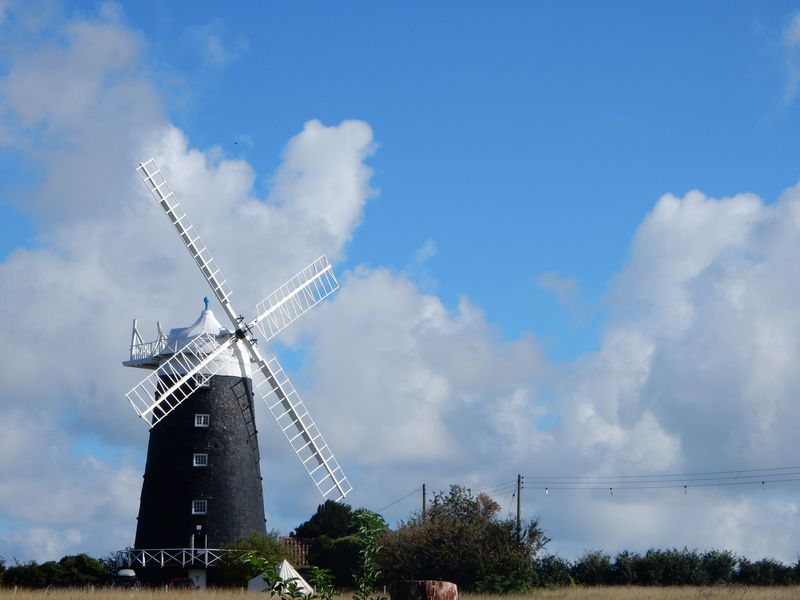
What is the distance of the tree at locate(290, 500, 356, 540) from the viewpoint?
6266 cm

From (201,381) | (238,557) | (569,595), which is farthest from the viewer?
(201,381)

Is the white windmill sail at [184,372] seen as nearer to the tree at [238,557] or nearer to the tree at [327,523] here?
the tree at [238,557]

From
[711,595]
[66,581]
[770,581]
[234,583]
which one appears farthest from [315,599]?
[770,581]

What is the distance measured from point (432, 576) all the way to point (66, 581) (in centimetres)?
1232

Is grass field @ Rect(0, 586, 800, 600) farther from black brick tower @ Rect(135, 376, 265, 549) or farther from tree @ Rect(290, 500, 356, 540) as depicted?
tree @ Rect(290, 500, 356, 540)

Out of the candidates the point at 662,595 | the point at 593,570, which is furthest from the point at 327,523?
the point at 662,595

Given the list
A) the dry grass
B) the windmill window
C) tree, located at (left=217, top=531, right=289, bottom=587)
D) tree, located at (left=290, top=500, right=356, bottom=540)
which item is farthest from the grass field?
tree, located at (left=290, top=500, right=356, bottom=540)

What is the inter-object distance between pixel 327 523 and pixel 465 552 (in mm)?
26503

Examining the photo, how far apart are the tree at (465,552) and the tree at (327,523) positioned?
74.1 feet

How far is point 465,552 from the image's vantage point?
125 ft

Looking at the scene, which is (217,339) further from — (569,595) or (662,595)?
(662,595)

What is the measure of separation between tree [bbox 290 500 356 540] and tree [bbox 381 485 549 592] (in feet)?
74.1

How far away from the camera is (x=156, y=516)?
37.7 m

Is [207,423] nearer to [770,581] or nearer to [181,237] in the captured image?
[181,237]
